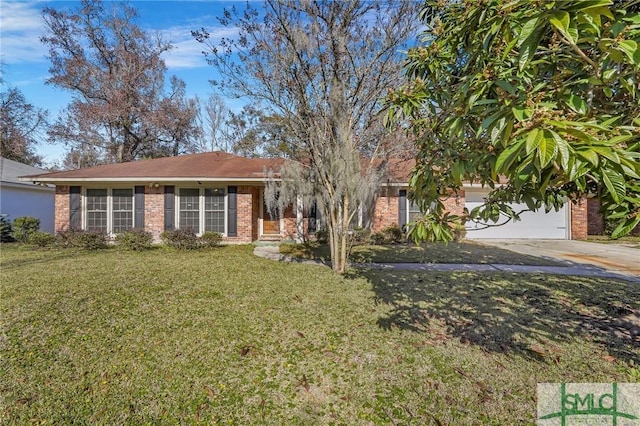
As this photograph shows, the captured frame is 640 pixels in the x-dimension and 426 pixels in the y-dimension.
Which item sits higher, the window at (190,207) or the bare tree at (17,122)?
the bare tree at (17,122)

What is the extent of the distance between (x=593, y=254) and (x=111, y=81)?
27.1m

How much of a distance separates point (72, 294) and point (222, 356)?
3795mm

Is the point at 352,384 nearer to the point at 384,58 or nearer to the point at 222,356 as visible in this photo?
the point at 222,356

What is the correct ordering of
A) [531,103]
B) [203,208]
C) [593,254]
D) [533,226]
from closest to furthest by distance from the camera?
[531,103] < [593,254] < [203,208] < [533,226]

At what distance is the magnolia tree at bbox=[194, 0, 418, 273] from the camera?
6891 mm

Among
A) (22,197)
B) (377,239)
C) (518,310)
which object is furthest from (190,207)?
(518,310)

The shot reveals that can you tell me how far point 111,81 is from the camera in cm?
2095

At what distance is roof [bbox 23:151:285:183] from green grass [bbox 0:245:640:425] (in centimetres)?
621

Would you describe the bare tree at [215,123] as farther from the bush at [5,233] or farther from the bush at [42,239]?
the bush at [42,239]

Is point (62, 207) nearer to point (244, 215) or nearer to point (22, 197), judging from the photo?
point (22, 197)

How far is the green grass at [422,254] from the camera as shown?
895cm

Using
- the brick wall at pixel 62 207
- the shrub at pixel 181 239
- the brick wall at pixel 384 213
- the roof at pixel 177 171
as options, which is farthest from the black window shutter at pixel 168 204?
the brick wall at pixel 384 213

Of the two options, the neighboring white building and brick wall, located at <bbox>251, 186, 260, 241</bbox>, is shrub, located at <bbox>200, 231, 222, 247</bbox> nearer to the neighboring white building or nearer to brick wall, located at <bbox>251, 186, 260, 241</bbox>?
brick wall, located at <bbox>251, 186, 260, 241</bbox>

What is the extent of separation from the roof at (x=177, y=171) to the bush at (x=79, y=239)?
93.4 inches
